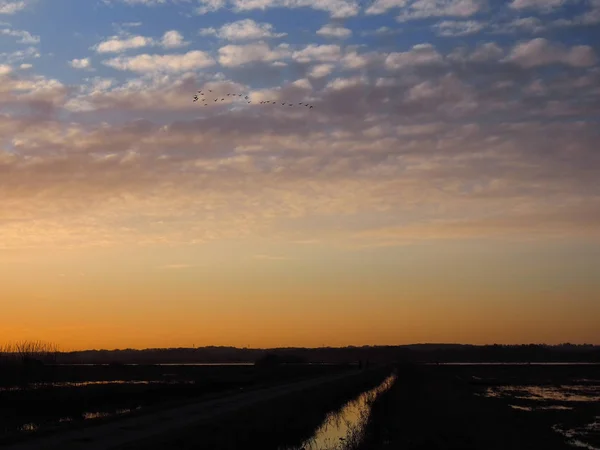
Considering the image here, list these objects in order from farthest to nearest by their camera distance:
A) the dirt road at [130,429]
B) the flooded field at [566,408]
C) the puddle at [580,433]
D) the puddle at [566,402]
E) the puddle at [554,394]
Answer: the puddle at [554,394] < the flooded field at [566,408] < the puddle at [566,402] < the puddle at [580,433] < the dirt road at [130,429]

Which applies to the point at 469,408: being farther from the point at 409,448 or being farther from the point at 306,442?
the point at 409,448

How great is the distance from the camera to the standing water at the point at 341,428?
29725 millimetres

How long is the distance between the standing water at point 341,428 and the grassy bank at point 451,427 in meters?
0.68

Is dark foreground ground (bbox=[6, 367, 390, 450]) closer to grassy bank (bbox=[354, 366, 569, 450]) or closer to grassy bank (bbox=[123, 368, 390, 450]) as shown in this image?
grassy bank (bbox=[123, 368, 390, 450])

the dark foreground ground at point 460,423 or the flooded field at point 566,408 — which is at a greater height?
the dark foreground ground at point 460,423

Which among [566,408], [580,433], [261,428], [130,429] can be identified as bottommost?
[580,433]

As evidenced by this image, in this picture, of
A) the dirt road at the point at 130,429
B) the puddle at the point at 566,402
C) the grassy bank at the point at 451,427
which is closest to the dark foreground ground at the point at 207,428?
the dirt road at the point at 130,429

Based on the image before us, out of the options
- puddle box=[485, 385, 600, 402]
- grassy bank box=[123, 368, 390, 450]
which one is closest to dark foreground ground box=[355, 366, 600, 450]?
grassy bank box=[123, 368, 390, 450]

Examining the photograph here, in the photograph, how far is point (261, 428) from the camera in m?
30.0

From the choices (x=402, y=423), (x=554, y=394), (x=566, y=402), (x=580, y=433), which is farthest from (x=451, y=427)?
(x=554, y=394)

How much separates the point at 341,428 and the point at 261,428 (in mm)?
7585

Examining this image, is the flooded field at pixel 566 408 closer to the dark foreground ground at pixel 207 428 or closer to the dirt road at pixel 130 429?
the dark foreground ground at pixel 207 428

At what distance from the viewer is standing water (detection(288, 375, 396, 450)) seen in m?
29.7

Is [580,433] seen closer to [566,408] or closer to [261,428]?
[566,408]
